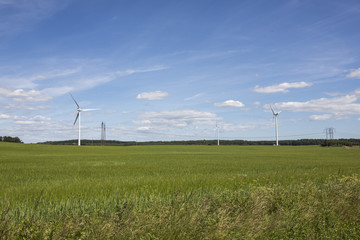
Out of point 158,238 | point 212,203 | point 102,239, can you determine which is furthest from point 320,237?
point 102,239

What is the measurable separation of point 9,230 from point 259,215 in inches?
245

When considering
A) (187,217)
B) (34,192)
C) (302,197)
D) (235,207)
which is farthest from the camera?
(34,192)

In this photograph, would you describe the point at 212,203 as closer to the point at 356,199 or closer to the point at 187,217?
the point at 187,217

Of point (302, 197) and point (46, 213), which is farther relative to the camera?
point (302, 197)

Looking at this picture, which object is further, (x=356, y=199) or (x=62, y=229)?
(x=356, y=199)

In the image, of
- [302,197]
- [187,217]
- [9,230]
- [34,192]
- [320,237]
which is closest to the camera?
[9,230]

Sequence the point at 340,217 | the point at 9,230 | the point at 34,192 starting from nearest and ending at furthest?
the point at 9,230, the point at 340,217, the point at 34,192

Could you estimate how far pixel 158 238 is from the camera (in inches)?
259

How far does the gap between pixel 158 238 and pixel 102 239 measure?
1215 millimetres

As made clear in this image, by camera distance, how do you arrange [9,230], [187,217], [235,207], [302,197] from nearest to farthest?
[9,230]
[187,217]
[235,207]
[302,197]

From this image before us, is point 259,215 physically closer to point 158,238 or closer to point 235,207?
point 235,207

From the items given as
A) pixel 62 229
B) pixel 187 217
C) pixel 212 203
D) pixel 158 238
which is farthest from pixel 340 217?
pixel 62 229

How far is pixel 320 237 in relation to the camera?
7.88m

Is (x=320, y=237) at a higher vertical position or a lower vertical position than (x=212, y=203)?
lower
